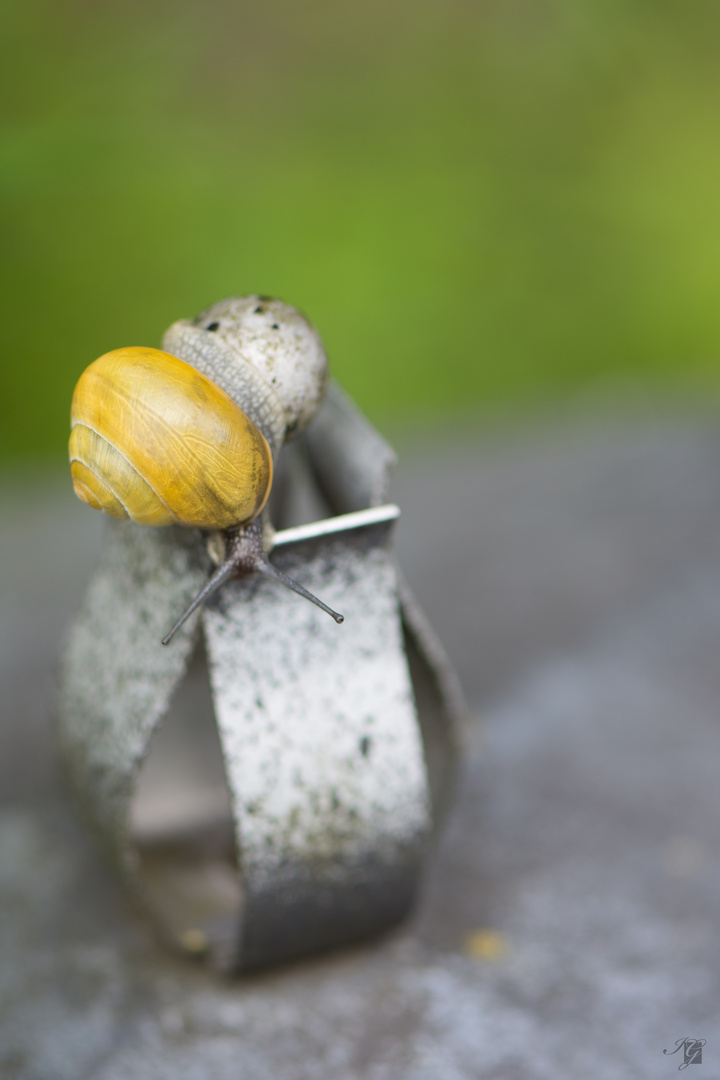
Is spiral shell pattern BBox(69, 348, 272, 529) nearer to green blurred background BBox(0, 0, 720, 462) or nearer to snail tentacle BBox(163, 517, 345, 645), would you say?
snail tentacle BBox(163, 517, 345, 645)

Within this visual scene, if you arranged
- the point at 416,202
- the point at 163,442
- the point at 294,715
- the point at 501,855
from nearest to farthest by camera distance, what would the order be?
1. the point at 163,442
2. the point at 294,715
3. the point at 501,855
4. the point at 416,202

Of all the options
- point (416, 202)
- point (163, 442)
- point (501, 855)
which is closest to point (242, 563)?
point (163, 442)

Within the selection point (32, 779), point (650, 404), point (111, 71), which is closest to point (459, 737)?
point (32, 779)

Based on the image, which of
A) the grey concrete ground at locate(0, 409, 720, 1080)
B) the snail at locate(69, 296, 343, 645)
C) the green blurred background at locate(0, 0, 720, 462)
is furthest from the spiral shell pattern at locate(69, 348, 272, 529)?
the green blurred background at locate(0, 0, 720, 462)

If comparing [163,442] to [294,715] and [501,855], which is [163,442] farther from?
[501,855]

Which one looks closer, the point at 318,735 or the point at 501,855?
the point at 318,735

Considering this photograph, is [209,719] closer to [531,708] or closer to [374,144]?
[531,708]
